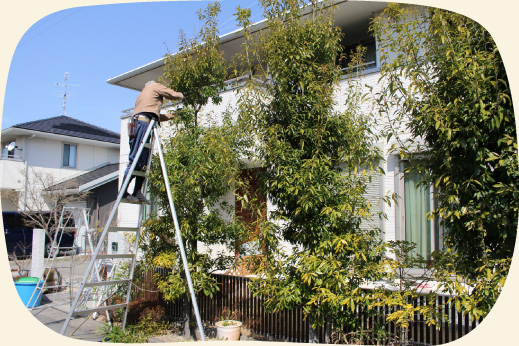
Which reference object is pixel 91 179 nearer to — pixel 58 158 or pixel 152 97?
pixel 58 158

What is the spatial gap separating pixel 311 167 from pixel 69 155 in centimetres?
466

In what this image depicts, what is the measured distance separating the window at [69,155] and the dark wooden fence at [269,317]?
2.34 m

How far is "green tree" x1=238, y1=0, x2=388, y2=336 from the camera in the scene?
4.21m

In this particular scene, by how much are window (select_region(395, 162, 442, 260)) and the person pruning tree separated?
12.5 ft

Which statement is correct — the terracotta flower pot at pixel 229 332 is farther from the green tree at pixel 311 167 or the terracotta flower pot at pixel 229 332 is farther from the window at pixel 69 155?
the window at pixel 69 155

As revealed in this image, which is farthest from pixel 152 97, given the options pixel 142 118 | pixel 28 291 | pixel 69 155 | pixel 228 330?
pixel 28 291

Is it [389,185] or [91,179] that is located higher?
[91,179]

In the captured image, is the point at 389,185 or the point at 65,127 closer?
the point at 389,185

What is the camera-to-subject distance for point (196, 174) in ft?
17.1

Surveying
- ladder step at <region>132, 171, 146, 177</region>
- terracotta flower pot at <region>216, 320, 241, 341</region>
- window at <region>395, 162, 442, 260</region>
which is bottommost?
terracotta flower pot at <region>216, 320, 241, 341</region>

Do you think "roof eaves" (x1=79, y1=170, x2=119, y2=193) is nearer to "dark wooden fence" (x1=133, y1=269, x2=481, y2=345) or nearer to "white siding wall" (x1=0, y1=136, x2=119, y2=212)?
"white siding wall" (x1=0, y1=136, x2=119, y2=212)

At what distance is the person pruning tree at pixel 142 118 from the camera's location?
185 inches

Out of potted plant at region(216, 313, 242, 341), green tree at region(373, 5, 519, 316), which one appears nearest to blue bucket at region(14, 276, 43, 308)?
potted plant at region(216, 313, 242, 341)

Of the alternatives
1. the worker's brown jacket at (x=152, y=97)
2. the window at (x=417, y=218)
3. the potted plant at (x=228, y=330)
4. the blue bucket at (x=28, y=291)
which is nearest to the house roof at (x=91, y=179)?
the blue bucket at (x=28, y=291)
